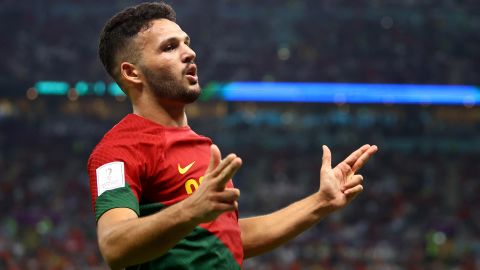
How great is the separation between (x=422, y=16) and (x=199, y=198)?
1846 cm

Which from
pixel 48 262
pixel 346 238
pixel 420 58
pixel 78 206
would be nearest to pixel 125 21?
pixel 48 262

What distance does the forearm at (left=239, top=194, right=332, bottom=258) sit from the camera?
3117 millimetres

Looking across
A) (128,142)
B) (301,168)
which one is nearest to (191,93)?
(128,142)

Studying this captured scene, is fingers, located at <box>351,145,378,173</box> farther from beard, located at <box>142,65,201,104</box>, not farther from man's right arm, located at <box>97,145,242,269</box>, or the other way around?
man's right arm, located at <box>97,145,242,269</box>

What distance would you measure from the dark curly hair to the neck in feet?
0.51

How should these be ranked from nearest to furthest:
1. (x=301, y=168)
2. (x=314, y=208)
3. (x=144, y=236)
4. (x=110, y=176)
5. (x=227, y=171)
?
(x=227, y=171)
(x=144, y=236)
(x=110, y=176)
(x=314, y=208)
(x=301, y=168)

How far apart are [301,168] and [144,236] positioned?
1630 centimetres

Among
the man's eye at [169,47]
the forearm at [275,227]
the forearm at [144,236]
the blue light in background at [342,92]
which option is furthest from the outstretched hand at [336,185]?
the blue light in background at [342,92]

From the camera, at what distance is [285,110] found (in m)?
19.3

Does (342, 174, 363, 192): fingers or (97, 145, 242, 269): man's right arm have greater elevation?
(97, 145, 242, 269): man's right arm

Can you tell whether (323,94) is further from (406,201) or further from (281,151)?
(406,201)

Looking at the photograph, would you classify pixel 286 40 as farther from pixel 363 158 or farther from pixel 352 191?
pixel 352 191

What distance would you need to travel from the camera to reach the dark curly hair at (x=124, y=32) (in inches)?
117

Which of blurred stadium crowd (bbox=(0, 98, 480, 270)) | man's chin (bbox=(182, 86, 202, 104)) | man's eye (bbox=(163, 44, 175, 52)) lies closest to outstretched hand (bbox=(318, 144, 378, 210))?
man's chin (bbox=(182, 86, 202, 104))
